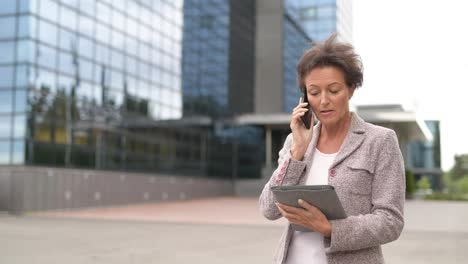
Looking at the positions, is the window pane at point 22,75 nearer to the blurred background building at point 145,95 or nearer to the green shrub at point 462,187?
the blurred background building at point 145,95

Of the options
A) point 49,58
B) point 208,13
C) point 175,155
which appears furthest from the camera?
point 208,13

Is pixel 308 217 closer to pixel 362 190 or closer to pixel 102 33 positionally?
pixel 362 190

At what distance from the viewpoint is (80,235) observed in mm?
12930

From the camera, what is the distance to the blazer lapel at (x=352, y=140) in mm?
2021

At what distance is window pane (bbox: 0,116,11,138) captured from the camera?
22.5 metres

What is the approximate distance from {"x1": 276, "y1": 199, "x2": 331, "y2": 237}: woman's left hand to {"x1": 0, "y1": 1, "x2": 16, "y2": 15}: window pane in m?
23.5

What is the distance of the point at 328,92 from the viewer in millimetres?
2035

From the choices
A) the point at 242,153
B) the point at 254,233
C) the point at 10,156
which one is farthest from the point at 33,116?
the point at 242,153

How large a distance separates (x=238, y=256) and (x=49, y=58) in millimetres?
17305

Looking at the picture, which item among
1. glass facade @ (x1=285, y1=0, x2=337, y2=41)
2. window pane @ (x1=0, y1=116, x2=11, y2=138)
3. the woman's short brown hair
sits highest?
glass facade @ (x1=285, y1=0, x2=337, y2=41)

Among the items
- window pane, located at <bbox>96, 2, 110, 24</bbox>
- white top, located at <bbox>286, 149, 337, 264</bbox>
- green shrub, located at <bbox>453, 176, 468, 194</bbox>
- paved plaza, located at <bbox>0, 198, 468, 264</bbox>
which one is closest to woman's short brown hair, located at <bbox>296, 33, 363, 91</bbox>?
white top, located at <bbox>286, 149, 337, 264</bbox>

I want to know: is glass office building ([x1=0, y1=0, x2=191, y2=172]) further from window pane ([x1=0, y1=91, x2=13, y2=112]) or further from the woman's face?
the woman's face

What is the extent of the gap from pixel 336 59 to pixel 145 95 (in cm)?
3047

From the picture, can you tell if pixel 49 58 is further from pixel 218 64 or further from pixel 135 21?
pixel 218 64
